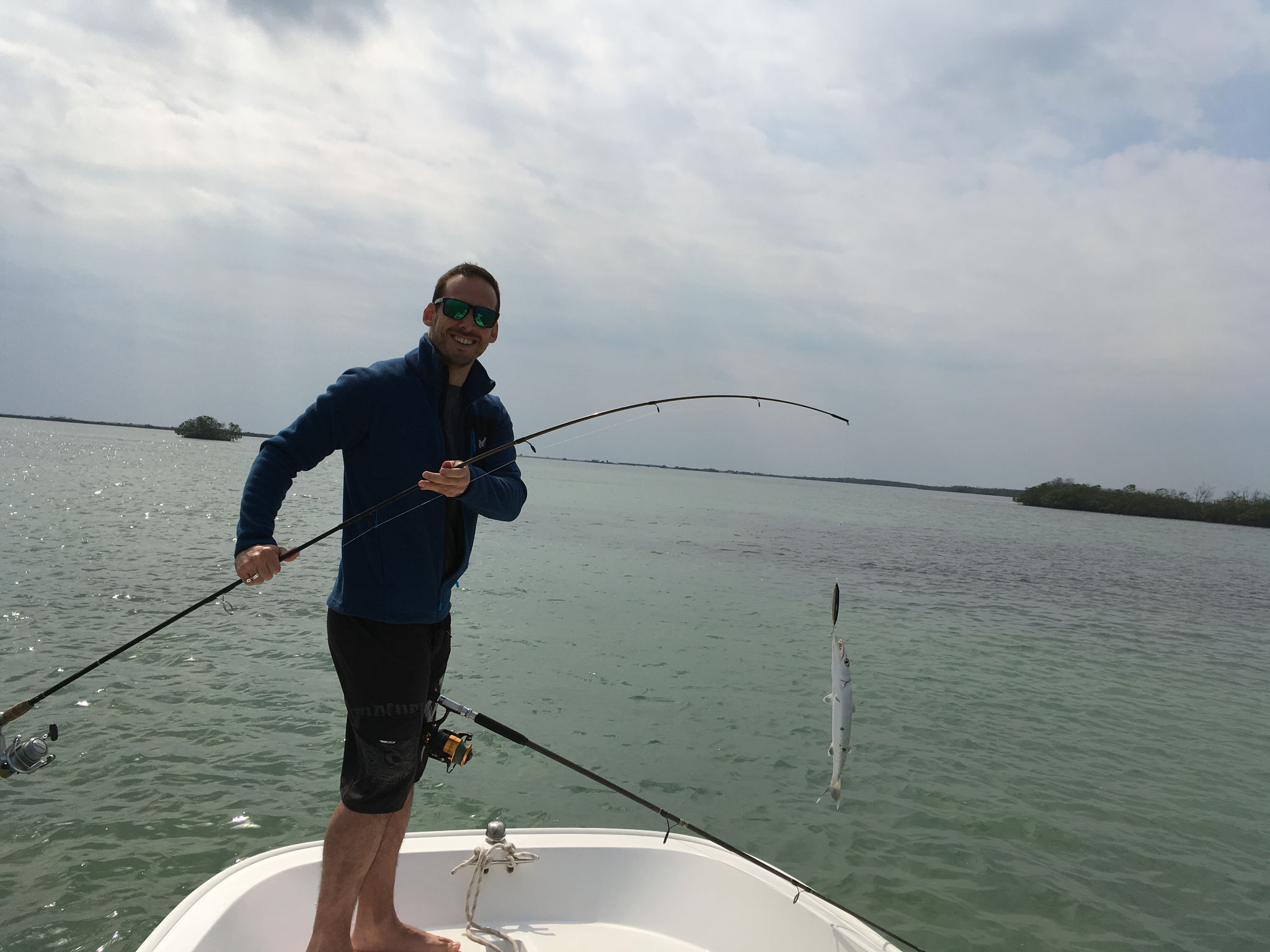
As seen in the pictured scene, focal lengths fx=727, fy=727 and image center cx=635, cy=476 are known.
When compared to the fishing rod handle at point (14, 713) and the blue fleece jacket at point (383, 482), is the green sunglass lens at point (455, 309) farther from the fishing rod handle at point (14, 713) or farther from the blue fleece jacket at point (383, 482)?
the fishing rod handle at point (14, 713)

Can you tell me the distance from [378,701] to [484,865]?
3.80 feet

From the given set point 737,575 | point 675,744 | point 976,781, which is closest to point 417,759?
point 675,744

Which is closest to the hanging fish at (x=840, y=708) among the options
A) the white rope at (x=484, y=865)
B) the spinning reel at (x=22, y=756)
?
the white rope at (x=484, y=865)

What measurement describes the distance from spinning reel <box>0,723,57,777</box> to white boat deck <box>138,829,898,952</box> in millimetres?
730

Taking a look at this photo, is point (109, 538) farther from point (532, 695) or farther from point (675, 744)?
point (675, 744)

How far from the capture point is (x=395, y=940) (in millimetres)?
2764

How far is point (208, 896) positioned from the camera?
2695 millimetres

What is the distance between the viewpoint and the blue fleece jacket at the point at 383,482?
241cm

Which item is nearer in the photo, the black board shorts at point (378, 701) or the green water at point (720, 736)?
the black board shorts at point (378, 701)

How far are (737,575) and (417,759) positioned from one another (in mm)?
16467

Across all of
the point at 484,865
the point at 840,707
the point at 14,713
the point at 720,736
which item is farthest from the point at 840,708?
the point at 720,736

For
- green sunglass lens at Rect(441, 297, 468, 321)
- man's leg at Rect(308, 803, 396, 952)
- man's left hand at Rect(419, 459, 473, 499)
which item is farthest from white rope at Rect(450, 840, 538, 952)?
green sunglass lens at Rect(441, 297, 468, 321)

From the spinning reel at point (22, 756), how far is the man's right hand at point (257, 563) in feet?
3.23

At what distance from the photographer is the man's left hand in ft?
7.66
